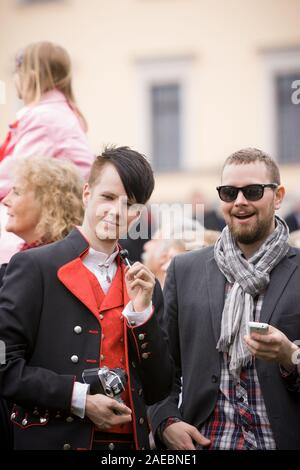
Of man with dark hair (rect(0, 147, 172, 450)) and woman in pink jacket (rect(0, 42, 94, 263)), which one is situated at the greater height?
woman in pink jacket (rect(0, 42, 94, 263))

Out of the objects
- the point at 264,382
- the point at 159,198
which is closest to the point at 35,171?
the point at 264,382

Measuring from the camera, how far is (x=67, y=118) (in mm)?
6355

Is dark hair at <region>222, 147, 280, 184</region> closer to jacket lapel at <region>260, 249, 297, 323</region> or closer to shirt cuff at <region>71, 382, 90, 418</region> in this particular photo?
jacket lapel at <region>260, 249, 297, 323</region>

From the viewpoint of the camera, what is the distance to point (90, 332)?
14.7 feet

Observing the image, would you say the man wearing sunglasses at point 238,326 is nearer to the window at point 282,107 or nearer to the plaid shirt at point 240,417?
the plaid shirt at point 240,417

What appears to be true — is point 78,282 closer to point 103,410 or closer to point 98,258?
point 98,258

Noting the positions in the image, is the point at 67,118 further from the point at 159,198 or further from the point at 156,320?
the point at 159,198

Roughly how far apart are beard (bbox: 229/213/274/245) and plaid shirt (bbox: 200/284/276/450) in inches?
11.8

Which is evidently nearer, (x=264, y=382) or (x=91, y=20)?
(x=264, y=382)

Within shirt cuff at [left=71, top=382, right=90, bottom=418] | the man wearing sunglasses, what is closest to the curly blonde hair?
the man wearing sunglasses

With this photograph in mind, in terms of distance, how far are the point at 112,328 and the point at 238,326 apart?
0.64m

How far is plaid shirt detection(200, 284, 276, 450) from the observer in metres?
4.76

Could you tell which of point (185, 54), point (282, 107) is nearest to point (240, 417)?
point (282, 107)
